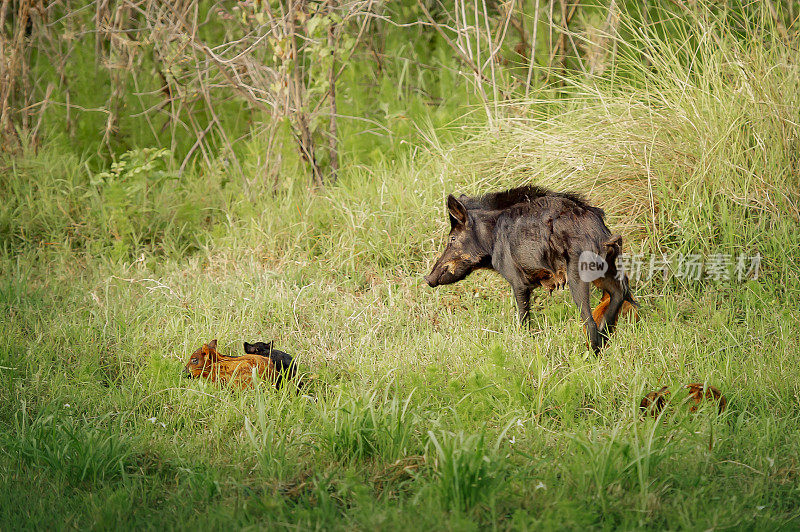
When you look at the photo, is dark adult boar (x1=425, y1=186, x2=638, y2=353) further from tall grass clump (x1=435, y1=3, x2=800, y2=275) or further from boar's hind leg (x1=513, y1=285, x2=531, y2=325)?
tall grass clump (x1=435, y1=3, x2=800, y2=275)

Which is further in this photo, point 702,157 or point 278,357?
point 702,157

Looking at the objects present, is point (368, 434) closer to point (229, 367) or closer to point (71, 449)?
point (229, 367)

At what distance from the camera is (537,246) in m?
4.34

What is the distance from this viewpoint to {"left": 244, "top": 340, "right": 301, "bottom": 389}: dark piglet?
4056 mm

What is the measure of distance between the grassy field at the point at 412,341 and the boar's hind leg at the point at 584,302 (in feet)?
0.36

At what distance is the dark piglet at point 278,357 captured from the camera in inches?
160

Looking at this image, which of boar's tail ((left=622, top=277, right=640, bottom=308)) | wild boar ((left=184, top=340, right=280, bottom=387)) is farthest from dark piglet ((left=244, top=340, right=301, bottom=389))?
boar's tail ((left=622, top=277, right=640, bottom=308))

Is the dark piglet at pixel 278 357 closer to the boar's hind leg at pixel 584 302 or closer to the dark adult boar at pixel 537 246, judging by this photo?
the dark adult boar at pixel 537 246

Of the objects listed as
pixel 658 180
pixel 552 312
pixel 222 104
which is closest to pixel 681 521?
pixel 552 312

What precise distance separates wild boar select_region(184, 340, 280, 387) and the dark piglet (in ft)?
0.15

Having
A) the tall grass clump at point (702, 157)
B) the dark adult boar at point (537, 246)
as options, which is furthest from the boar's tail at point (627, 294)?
the tall grass clump at point (702, 157)

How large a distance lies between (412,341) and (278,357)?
0.88 metres

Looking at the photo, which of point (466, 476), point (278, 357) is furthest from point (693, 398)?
point (278, 357)

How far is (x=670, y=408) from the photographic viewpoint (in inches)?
144
